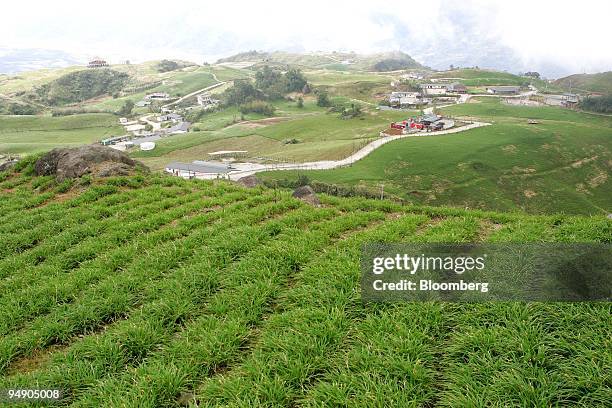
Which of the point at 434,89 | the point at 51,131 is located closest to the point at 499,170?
the point at 434,89

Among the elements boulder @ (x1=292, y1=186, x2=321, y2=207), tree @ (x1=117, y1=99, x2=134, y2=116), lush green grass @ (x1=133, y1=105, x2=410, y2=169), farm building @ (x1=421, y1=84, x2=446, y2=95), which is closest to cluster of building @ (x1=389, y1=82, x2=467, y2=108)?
farm building @ (x1=421, y1=84, x2=446, y2=95)

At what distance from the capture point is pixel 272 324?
5980 mm

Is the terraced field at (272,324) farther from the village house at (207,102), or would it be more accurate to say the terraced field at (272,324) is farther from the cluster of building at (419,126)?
the village house at (207,102)

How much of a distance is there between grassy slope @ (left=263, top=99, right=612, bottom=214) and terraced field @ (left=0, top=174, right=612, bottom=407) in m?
56.7

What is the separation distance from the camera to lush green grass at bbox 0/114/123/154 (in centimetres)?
11938

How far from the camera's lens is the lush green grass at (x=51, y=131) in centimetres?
11938

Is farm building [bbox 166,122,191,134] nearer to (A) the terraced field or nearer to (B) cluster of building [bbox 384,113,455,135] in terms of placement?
(B) cluster of building [bbox 384,113,455,135]

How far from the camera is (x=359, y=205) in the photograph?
1221 centimetres

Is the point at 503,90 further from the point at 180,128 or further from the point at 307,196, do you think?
the point at 307,196

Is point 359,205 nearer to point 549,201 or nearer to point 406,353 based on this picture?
point 406,353

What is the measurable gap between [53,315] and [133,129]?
524 ft

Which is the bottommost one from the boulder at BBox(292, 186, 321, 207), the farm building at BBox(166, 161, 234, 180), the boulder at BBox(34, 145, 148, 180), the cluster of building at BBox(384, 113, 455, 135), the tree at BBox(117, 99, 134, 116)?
the farm building at BBox(166, 161, 234, 180)

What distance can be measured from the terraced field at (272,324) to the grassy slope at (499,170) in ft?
186

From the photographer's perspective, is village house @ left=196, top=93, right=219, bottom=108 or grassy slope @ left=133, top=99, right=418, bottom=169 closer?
grassy slope @ left=133, top=99, right=418, bottom=169
